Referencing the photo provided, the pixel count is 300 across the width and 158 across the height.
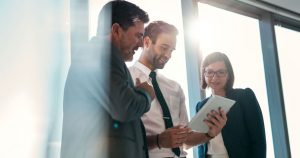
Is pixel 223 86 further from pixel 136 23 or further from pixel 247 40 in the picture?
pixel 247 40

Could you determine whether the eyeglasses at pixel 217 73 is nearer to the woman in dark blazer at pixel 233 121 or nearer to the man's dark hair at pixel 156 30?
the woman in dark blazer at pixel 233 121

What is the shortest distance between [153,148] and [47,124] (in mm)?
467

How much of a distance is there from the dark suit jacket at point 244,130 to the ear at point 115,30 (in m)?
0.92

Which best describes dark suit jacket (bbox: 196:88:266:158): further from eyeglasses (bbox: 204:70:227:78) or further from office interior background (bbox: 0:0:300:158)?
office interior background (bbox: 0:0:300:158)

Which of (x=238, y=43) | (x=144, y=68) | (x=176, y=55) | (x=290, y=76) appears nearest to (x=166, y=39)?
(x=144, y=68)

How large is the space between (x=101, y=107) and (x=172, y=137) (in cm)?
38

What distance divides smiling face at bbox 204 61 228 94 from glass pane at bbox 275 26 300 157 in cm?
154

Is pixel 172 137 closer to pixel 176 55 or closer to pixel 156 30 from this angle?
pixel 156 30

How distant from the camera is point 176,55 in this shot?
2555mm

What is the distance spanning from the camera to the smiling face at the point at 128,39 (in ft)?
4.34

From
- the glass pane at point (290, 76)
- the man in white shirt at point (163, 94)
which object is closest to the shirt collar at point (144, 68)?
the man in white shirt at point (163, 94)

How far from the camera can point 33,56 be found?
1.59m

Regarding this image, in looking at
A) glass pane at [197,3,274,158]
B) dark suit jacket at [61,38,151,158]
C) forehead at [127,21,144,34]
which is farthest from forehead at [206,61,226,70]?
dark suit jacket at [61,38,151,158]

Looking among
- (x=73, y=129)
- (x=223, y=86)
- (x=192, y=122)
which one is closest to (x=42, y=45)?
(x=73, y=129)
